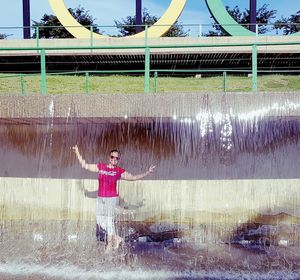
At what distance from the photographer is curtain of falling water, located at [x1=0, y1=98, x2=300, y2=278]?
251 inches

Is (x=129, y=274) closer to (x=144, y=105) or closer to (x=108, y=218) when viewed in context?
(x=108, y=218)

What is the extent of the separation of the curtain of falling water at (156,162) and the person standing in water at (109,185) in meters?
0.62

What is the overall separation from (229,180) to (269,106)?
1.33 m

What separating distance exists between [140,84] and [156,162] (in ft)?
39.2

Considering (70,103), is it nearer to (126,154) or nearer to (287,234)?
(126,154)

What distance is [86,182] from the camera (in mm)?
6641

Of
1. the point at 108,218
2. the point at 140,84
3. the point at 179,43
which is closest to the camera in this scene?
the point at 108,218

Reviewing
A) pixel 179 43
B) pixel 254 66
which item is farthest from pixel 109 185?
pixel 179 43

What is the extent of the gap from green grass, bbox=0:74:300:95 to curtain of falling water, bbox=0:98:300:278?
32.0 ft

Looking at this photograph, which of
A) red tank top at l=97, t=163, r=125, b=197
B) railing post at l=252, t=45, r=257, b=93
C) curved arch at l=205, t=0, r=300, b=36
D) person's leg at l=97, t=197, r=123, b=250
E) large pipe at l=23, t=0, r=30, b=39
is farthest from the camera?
large pipe at l=23, t=0, r=30, b=39

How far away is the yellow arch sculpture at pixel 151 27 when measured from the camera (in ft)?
55.9

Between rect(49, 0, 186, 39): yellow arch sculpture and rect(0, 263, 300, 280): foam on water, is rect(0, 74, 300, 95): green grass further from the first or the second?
rect(0, 263, 300, 280): foam on water

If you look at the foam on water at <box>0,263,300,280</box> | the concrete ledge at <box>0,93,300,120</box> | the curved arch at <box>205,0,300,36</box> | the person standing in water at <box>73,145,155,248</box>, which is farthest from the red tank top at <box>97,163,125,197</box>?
the curved arch at <box>205,0,300,36</box>

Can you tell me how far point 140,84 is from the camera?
59.9 feet
